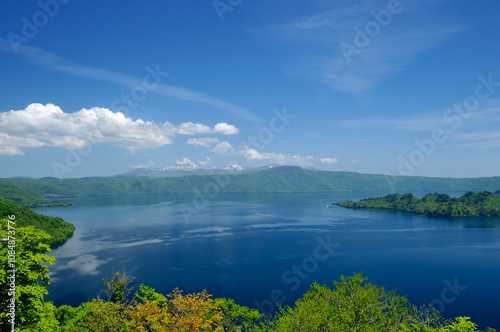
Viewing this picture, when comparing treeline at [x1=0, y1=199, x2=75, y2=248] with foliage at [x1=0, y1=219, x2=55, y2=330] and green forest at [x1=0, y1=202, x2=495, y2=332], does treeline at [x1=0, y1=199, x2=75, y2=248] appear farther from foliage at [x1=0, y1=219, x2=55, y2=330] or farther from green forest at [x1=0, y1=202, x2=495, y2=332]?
foliage at [x1=0, y1=219, x2=55, y2=330]

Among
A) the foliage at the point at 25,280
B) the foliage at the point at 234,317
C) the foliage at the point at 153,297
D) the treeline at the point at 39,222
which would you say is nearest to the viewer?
the foliage at the point at 25,280

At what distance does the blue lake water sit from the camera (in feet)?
196

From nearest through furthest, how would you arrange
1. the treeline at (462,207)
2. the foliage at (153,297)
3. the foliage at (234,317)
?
the foliage at (153,297) < the foliage at (234,317) < the treeline at (462,207)

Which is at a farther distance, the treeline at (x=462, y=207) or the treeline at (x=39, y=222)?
the treeline at (x=462, y=207)

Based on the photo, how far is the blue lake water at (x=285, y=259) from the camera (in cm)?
5975

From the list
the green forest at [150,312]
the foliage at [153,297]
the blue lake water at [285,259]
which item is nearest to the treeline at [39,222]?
the blue lake water at [285,259]

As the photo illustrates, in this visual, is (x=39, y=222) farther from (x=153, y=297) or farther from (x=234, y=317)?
(x=234, y=317)

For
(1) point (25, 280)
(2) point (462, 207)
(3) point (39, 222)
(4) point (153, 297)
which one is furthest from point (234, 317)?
(2) point (462, 207)

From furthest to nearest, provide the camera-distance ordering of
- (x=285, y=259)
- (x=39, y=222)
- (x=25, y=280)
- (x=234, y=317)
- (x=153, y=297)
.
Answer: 1. (x=39, y=222)
2. (x=285, y=259)
3. (x=234, y=317)
4. (x=153, y=297)
5. (x=25, y=280)

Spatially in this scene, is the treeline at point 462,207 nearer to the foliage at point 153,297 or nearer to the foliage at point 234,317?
the foliage at point 234,317

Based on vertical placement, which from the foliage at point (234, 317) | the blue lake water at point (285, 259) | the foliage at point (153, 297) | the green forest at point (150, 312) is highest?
the green forest at point (150, 312)

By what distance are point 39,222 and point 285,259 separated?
79.9 m

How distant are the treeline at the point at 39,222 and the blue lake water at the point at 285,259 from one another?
4801mm

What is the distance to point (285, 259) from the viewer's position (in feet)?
279
